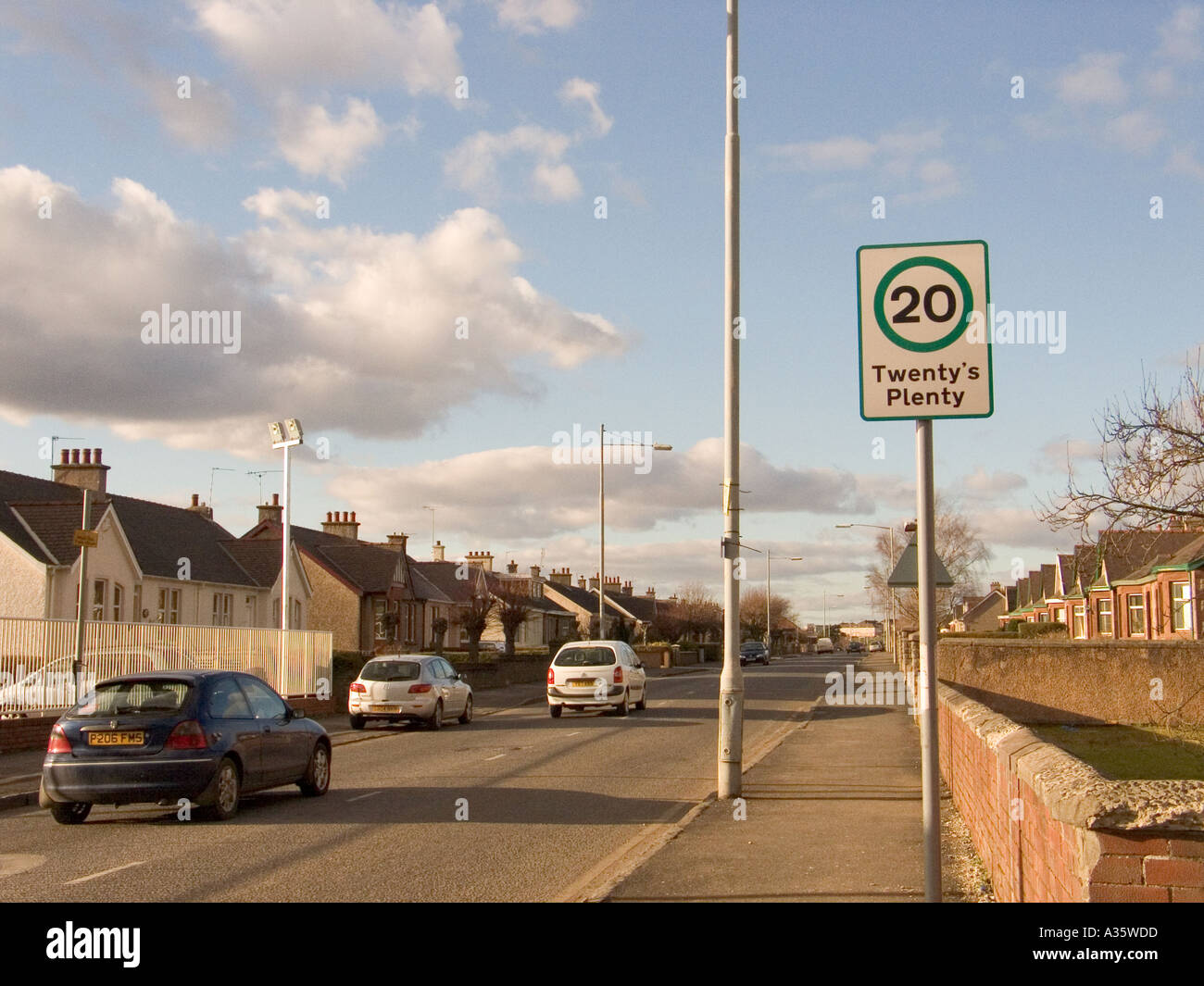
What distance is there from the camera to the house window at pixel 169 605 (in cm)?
4116

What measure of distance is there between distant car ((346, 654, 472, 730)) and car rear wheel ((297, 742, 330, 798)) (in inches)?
373

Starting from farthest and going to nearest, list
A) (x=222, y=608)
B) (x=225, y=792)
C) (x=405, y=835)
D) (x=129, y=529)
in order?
(x=222, y=608) < (x=129, y=529) < (x=225, y=792) < (x=405, y=835)

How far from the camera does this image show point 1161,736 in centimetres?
2025

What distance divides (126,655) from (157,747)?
444 inches

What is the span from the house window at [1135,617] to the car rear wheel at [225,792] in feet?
135

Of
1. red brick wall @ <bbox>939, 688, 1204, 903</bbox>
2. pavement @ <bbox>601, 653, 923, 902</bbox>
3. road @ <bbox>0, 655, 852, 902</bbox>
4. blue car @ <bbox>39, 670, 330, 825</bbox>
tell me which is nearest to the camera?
red brick wall @ <bbox>939, 688, 1204, 903</bbox>

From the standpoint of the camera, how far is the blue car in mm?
11086

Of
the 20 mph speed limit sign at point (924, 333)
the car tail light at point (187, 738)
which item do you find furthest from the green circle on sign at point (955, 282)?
the car tail light at point (187, 738)

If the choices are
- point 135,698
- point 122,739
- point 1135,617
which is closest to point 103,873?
point 122,739

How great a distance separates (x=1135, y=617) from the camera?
47.0 m

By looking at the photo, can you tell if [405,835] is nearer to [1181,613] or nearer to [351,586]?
[1181,613]

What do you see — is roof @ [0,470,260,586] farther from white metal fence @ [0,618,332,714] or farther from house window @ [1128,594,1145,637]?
house window @ [1128,594,1145,637]

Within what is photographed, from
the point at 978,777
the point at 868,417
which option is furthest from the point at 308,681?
the point at 868,417

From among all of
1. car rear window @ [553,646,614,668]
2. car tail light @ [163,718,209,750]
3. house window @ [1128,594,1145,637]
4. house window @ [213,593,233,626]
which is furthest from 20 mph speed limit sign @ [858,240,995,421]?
house window @ [1128,594,1145,637]
